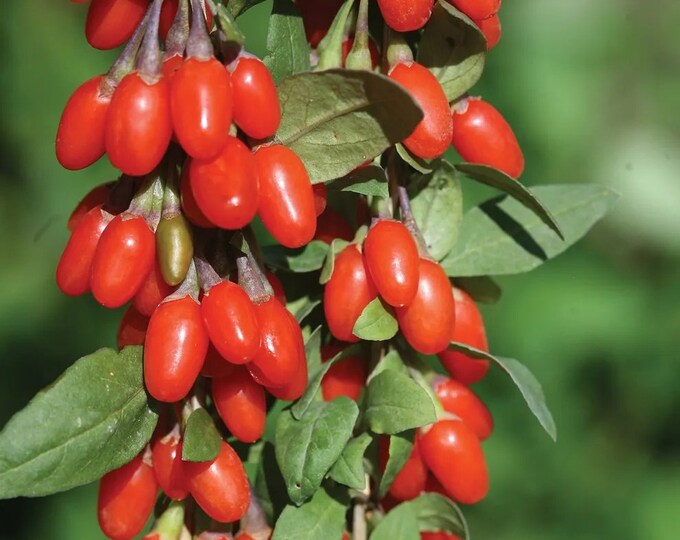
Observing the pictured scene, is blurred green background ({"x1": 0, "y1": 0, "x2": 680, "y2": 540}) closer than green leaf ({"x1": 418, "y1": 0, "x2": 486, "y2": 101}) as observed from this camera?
No

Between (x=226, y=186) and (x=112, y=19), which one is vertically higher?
(x=112, y=19)

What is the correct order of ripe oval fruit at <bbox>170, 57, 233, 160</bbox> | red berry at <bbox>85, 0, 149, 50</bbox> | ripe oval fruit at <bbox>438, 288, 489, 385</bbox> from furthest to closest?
1. ripe oval fruit at <bbox>438, 288, 489, 385</bbox>
2. red berry at <bbox>85, 0, 149, 50</bbox>
3. ripe oval fruit at <bbox>170, 57, 233, 160</bbox>

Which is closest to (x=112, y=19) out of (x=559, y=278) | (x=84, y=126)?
(x=84, y=126)

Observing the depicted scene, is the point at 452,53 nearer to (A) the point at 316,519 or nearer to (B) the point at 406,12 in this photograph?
(B) the point at 406,12

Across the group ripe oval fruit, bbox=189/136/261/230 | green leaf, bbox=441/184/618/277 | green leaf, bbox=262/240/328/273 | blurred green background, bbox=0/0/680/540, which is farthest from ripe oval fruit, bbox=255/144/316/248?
blurred green background, bbox=0/0/680/540

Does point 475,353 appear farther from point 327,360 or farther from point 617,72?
point 617,72

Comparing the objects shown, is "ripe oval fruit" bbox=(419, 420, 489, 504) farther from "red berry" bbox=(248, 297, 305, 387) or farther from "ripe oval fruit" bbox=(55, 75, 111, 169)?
"ripe oval fruit" bbox=(55, 75, 111, 169)

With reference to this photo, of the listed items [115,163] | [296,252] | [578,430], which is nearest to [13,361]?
[578,430]
